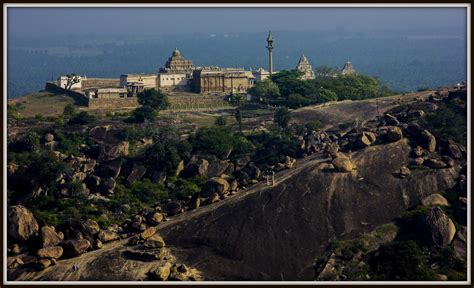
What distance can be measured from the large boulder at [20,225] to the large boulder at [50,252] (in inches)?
59.8

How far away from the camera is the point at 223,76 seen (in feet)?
243

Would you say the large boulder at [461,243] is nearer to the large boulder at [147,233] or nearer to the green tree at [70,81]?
the large boulder at [147,233]

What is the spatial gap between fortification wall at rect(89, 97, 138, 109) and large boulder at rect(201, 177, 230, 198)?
2794cm

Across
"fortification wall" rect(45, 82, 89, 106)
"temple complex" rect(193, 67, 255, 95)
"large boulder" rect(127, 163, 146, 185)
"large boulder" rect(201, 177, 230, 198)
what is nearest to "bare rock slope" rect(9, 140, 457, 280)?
"large boulder" rect(201, 177, 230, 198)

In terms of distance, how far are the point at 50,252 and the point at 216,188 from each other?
718 cm

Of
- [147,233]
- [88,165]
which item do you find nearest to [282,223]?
[147,233]

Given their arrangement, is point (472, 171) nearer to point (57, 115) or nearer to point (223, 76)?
point (57, 115)

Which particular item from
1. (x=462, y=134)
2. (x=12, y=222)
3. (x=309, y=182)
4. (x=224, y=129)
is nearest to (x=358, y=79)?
(x=224, y=129)

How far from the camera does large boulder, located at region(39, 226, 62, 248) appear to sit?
35719 mm

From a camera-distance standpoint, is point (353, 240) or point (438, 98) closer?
point (353, 240)

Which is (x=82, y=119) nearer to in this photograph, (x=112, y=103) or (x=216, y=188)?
(x=112, y=103)

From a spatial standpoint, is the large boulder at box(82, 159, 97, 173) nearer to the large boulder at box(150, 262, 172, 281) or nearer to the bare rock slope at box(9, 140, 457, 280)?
the bare rock slope at box(9, 140, 457, 280)

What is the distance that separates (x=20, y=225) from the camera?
1442 inches

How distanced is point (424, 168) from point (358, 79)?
95.0ft
